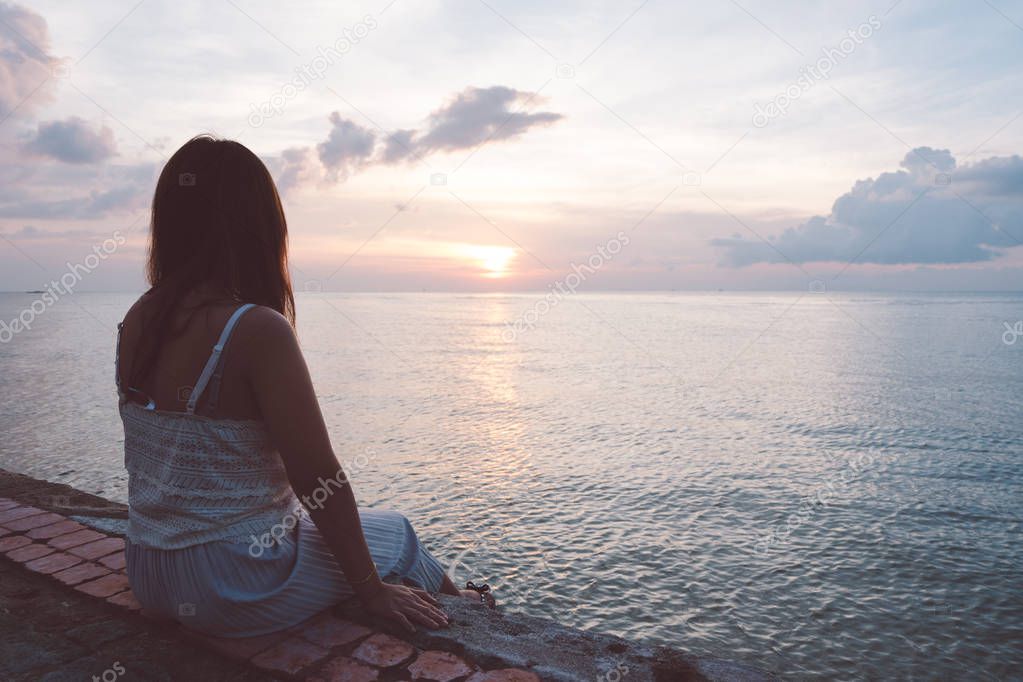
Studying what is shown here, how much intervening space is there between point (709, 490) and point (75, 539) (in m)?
8.39

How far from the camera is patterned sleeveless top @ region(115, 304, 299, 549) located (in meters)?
2.24

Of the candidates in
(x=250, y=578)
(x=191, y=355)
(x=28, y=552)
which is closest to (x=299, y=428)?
(x=191, y=355)

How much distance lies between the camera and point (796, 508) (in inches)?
360

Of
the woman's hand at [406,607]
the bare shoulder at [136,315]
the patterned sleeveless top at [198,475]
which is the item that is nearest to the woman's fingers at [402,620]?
the woman's hand at [406,607]

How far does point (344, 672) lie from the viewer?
2344mm

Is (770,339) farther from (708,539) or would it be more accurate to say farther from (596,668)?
(596,668)

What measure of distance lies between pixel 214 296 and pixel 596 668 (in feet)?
6.65

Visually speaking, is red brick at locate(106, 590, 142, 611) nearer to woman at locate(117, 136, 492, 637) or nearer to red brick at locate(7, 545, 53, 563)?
woman at locate(117, 136, 492, 637)

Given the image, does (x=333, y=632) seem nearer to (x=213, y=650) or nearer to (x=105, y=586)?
(x=213, y=650)

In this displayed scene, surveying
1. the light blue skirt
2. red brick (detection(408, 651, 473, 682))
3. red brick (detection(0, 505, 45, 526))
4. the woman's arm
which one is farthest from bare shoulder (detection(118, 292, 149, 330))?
red brick (detection(0, 505, 45, 526))

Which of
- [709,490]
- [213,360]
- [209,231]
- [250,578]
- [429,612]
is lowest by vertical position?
[709,490]

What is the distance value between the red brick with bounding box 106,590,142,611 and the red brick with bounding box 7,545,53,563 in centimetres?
83

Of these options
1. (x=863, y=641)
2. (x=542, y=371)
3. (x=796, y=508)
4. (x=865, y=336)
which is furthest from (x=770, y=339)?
(x=863, y=641)

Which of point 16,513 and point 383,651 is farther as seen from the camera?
point 16,513
